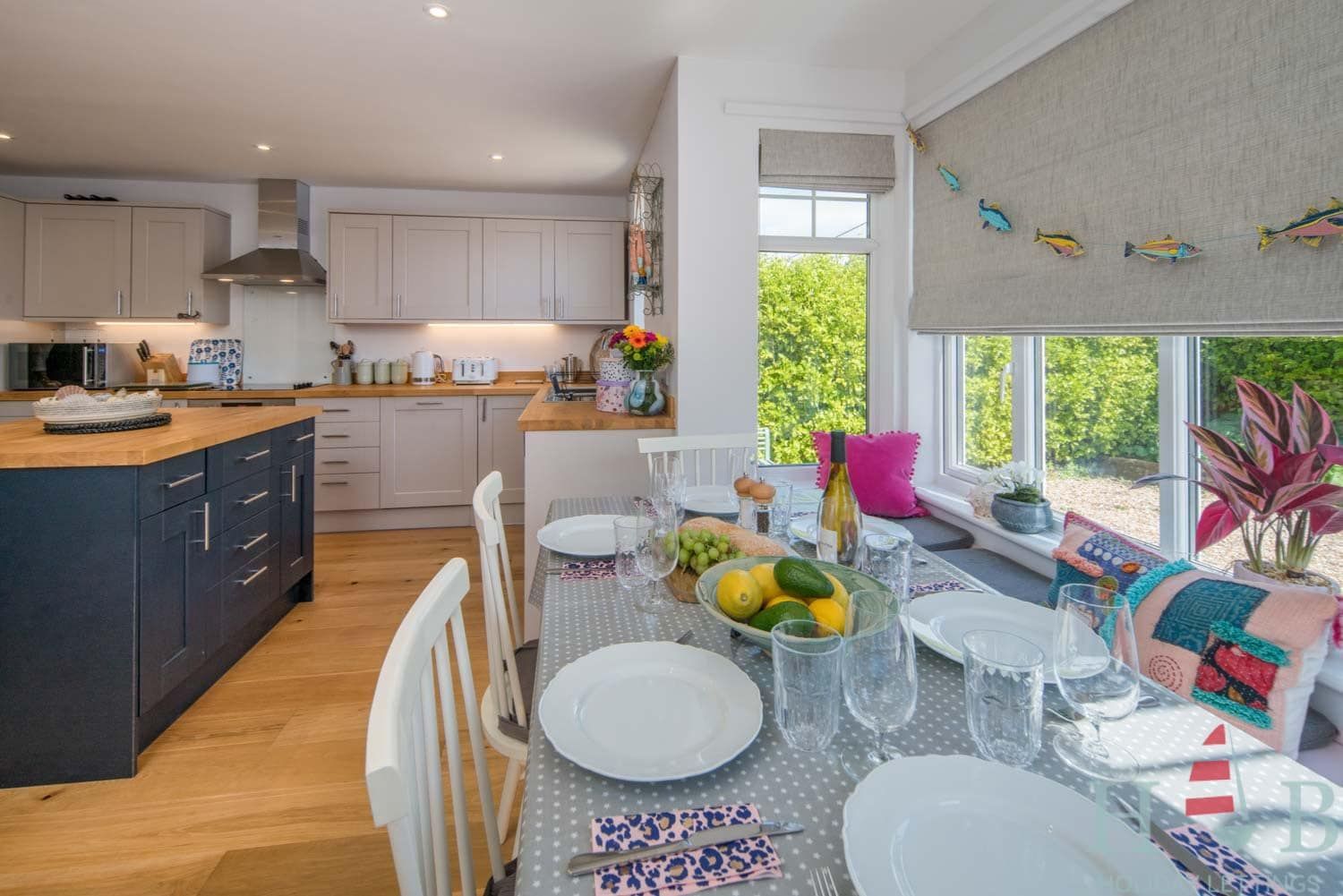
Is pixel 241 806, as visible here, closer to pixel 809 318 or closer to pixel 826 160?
pixel 809 318

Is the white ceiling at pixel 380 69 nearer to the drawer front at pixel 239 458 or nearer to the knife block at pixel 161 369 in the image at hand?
the knife block at pixel 161 369

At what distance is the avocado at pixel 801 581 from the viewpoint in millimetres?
900

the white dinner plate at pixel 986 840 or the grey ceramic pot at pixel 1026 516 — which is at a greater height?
the grey ceramic pot at pixel 1026 516

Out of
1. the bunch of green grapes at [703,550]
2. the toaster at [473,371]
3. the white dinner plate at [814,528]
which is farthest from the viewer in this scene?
the toaster at [473,371]

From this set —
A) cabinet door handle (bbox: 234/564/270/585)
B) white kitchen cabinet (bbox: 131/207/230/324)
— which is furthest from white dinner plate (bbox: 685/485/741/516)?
white kitchen cabinet (bbox: 131/207/230/324)

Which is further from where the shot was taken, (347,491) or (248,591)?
(347,491)

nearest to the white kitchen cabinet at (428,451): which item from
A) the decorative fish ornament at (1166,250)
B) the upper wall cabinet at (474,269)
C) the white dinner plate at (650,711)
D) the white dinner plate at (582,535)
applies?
the upper wall cabinet at (474,269)

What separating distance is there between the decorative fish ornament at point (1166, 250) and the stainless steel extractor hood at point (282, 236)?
4.69 meters

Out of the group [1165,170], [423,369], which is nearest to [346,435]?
[423,369]

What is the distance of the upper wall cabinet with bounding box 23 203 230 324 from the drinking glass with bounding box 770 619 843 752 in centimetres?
513

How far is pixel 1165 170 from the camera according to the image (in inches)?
64.4

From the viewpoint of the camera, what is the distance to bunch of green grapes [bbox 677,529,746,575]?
1.19 m

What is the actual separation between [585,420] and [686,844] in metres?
2.15

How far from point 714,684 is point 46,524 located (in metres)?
1.98
